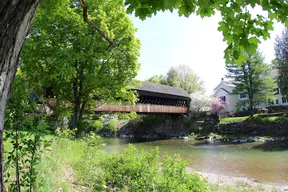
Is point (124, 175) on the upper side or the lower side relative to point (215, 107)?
lower

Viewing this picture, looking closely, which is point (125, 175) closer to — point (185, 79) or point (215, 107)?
point (215, 107)

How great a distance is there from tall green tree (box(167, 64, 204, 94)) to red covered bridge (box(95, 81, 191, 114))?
422 inches

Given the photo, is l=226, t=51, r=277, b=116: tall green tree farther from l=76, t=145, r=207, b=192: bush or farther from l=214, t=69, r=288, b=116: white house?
l=76, t=145, r=207, b=192: bush

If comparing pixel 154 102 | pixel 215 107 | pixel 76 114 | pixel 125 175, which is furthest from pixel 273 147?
pixel 125 175

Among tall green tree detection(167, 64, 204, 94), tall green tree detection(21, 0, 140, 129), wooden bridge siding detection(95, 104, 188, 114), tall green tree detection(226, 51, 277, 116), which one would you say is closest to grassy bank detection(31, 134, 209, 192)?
tall green tree detection(21, 0, 140, 129)

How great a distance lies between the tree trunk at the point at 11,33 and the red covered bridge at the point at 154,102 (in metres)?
17.3

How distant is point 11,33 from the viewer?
1.15 meters

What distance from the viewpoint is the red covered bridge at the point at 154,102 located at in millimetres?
20372

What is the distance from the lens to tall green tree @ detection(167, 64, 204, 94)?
43594 mm

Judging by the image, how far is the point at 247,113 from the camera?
3172 cm

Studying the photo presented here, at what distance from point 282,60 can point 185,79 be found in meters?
19.2

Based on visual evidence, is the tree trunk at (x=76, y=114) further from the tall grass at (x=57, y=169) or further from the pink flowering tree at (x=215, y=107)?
the pink flowering tree at (x=215, y=107)

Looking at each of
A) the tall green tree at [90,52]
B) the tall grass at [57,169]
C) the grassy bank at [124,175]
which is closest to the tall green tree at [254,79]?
the tall green tree at [90,52]

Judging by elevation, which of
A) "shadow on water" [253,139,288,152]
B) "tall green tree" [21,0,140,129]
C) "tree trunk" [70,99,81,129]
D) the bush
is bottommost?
"shadow on water" [253,139,288,152]
